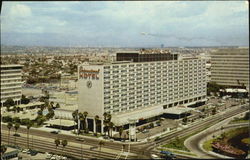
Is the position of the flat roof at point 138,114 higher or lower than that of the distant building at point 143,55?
lower

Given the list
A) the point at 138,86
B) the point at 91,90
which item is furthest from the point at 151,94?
the point at 91,90

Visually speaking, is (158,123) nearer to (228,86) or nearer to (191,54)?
(191,54)

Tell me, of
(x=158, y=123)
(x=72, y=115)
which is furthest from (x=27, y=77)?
(x=158, y=123)

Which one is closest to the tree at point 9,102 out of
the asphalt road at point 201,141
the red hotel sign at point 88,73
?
the red hotel sign at point 88,73

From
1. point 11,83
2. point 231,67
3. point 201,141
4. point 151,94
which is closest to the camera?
point 201,141

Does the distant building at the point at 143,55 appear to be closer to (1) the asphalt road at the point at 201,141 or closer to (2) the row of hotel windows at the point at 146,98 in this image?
(2) the row of hotel windows at the point at 146,98

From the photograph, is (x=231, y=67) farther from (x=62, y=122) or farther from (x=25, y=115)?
(x=25, y=115)

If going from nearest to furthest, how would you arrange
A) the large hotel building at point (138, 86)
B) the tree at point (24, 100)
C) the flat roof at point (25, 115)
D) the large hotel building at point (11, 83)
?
1. the large hotel building at point (138, 86)
2. the flat roof at point (25, 115)
3. the large hotel building at point (11, 83)
4. the tree at point (24, 100)
